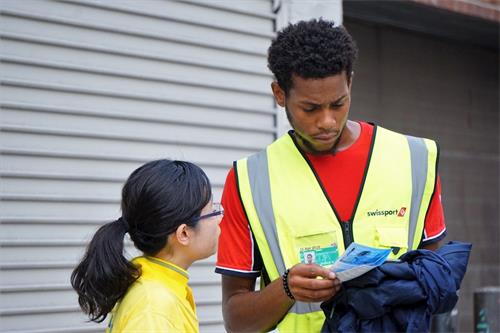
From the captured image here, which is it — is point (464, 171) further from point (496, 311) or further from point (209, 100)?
point (209, 100)

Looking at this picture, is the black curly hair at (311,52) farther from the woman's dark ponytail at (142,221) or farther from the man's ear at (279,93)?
the woman's dark ponytail at (142,221)

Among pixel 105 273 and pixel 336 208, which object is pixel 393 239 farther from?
pixel 105 273

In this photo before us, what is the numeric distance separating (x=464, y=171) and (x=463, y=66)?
44.1 inches

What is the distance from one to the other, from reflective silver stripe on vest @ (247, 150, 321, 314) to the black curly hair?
0.97 feet

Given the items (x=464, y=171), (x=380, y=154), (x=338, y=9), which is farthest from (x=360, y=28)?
(x=380, y=154)

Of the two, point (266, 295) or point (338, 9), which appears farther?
point (338, 9)

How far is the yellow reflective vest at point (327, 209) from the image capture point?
2736 millimetres

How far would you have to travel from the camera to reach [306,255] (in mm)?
2748

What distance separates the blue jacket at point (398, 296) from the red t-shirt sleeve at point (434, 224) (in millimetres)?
289

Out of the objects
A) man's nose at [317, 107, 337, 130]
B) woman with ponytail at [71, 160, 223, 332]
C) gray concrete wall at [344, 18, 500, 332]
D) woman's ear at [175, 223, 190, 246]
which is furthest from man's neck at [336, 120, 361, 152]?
gray concrete wall at [344, 18, 500, 332]

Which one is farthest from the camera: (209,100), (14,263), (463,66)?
(463,66)

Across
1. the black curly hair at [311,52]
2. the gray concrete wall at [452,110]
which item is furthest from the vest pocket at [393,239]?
the gray concrete wall at [452,110]

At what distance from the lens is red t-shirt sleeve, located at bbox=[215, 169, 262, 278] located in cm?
280

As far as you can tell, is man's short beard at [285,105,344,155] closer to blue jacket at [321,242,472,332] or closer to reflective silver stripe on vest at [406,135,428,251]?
reflective silver stripe on vest at [406,135,428,251]
